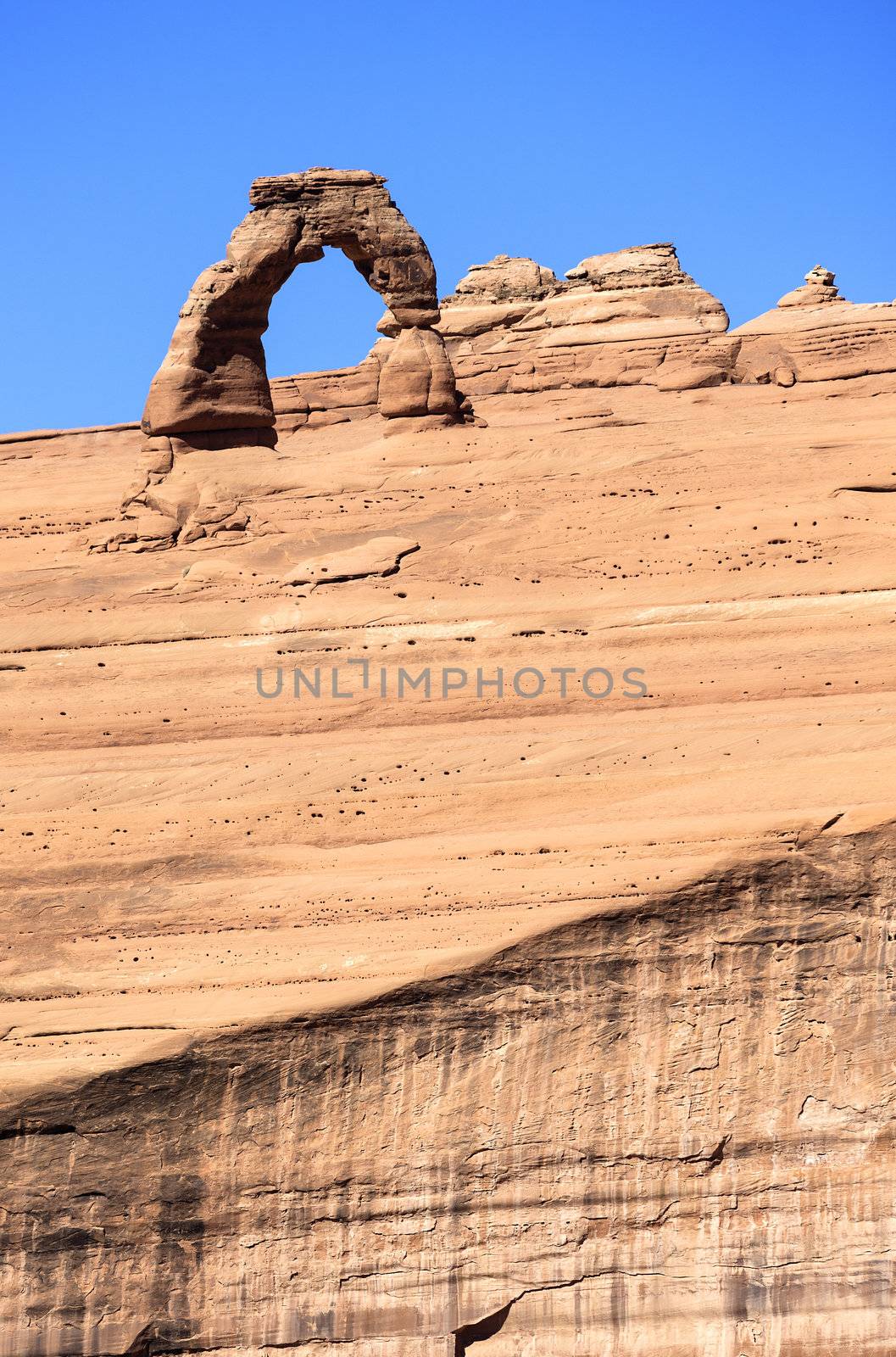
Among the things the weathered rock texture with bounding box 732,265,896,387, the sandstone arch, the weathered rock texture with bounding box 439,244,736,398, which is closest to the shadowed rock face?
the sandstone arch

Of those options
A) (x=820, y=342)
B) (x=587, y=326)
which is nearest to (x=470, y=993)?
(x=820, y=342)

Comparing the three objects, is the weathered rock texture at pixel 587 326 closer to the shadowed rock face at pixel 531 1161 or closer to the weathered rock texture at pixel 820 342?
the weathered rock texture at pixel 820 342

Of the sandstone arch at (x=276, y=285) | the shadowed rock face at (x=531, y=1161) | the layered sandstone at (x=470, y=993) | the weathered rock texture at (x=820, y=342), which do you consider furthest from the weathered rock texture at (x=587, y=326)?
the shadowed rock face at (x=531, y=1161)

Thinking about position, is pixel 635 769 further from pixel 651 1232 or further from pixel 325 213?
pixel 325 213

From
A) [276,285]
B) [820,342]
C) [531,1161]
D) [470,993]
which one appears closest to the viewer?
[470,993]

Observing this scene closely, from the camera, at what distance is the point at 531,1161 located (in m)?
15.7

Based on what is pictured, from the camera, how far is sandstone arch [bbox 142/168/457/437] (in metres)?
20.5

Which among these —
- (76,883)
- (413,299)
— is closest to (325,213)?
(413,299)

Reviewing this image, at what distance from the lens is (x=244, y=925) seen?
16.0 metres

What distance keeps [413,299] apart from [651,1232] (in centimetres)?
1102

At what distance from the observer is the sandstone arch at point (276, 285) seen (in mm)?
20516

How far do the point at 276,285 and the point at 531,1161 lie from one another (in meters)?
10.9

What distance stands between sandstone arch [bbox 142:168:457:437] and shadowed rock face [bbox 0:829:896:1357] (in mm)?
7962

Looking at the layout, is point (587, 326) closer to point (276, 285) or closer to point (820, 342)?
point (820, 342)
